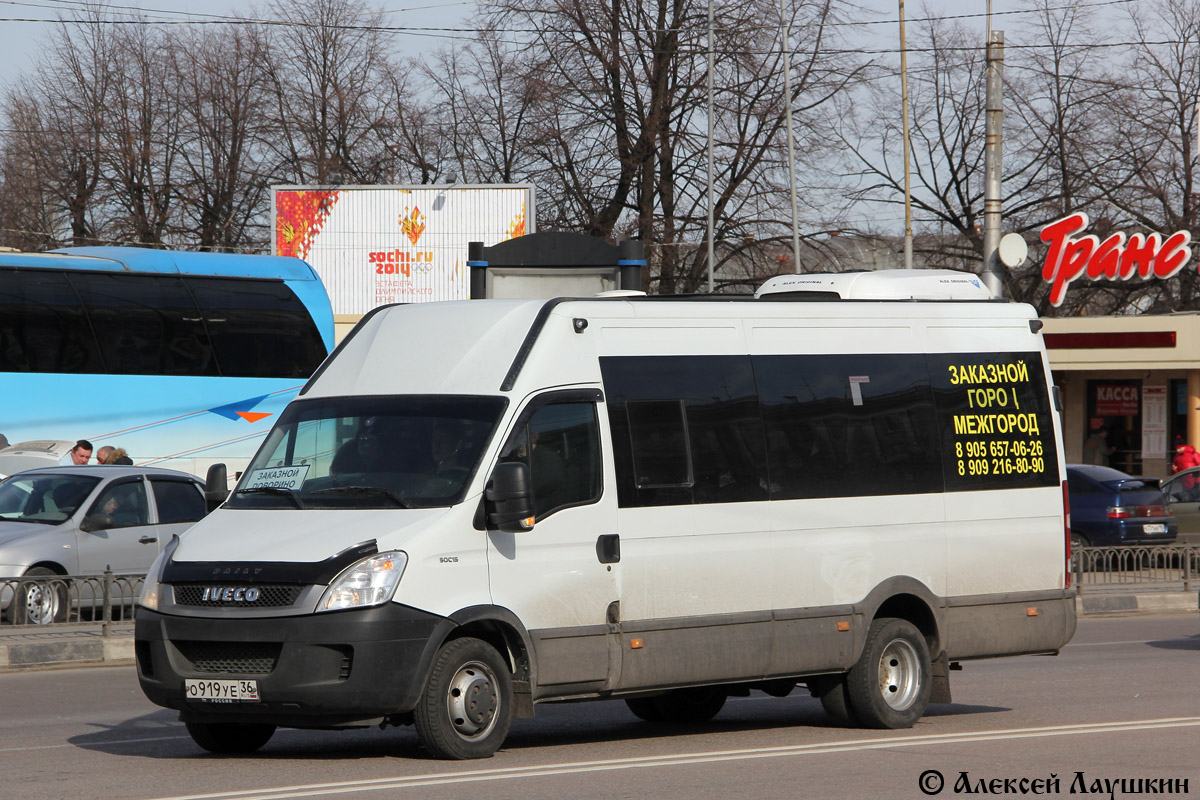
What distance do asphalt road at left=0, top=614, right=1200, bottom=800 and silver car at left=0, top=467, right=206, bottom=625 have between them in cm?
357

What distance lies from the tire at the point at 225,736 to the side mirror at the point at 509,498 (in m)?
1.80

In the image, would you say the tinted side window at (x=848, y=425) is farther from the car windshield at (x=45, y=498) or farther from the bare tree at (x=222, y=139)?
the bare tree at (x=222, y=139)

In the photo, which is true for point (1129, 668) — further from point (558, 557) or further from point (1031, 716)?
point (558, 557)

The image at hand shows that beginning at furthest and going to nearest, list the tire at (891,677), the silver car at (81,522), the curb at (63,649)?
the silver car at (81,522) < the curb at (63,649) < the tire at (891,677)

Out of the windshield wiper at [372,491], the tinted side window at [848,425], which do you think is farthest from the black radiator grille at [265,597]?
the tinted side window at [848,425]

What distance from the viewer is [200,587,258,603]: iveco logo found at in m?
8.13

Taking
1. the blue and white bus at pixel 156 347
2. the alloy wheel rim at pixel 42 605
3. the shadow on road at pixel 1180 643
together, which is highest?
the blue and white bus at pixel 156 347

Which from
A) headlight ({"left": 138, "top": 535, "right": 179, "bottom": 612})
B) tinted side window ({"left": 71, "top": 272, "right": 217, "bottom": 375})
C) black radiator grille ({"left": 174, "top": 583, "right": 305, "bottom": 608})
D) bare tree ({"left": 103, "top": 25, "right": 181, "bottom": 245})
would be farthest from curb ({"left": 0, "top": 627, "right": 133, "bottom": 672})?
bare tree ({"left": 103, "top": 25, "right": 181, "bottom": 245})

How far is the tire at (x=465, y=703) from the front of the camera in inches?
325

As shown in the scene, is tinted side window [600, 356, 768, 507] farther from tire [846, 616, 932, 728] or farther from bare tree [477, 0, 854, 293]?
bare tree [477, 0, 854, 293]

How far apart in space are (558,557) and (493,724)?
94 cm

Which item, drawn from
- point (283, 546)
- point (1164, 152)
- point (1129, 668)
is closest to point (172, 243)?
point (1164, 152)

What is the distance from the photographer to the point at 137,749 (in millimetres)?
9320

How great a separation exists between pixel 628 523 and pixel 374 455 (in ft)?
4.75
